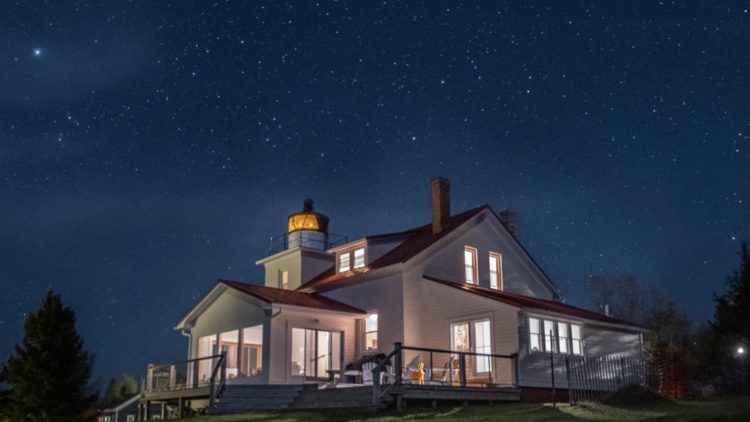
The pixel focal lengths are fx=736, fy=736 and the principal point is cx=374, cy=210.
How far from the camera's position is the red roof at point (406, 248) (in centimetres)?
2517

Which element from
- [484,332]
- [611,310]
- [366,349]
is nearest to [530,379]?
[484,332]

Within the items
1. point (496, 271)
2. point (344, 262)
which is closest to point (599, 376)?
point (496, 271)

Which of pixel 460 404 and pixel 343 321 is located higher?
pixel 343 321

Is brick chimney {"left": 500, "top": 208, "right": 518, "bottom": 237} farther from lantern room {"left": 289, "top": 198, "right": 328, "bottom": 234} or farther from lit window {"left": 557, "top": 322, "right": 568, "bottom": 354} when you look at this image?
lantern room {"left": 289, "top": 198, "right": 328, "bottom": 234}

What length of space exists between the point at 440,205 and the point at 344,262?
191 inches

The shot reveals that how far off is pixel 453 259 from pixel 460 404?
27.7 ft

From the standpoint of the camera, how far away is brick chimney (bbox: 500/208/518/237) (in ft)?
99.0

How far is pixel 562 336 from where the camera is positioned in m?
23.3

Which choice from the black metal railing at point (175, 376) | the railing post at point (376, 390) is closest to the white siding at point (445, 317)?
the railing post at point (376, 390)

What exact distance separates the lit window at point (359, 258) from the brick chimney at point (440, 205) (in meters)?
3.10

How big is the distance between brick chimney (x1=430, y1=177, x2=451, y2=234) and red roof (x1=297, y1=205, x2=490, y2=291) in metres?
0.27

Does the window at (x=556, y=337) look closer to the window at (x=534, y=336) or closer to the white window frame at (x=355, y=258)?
the window at (x=534, y=336)

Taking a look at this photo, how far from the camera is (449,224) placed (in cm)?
2705

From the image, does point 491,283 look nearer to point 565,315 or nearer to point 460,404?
point 565,315
